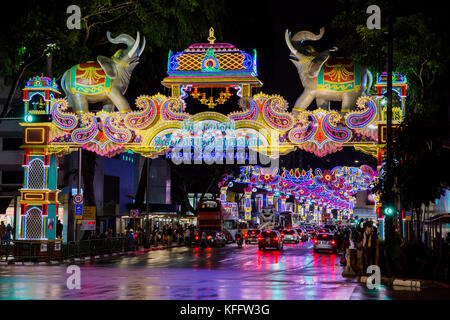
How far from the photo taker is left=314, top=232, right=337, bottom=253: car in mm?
47938

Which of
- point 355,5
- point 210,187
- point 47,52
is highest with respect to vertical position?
point 355,5

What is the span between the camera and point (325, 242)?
47938 millimetres

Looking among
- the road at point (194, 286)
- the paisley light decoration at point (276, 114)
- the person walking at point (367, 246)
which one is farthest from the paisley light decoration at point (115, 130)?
the person walking at point (367, 246)

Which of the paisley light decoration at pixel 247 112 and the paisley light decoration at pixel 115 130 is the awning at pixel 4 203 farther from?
the paisley light decoration at pixel 247 112

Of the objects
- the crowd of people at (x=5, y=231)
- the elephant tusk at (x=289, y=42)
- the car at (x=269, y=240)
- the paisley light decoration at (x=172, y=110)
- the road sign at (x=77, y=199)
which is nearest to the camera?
the paisley light decoration at (x=172, y=110)

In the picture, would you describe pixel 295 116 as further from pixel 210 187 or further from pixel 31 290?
pixel 210 187

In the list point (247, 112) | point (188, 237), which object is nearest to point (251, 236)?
point (188, 237)

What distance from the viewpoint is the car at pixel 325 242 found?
157 feet

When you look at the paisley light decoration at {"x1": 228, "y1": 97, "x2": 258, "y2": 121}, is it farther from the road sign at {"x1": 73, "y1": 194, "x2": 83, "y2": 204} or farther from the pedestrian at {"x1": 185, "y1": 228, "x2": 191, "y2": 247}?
the pedestrian at {"x1": 185, "y1": 228, "x2": 191, "y2": 247}

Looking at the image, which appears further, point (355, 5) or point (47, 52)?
point (355, 5)

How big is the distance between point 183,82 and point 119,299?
56.0ft

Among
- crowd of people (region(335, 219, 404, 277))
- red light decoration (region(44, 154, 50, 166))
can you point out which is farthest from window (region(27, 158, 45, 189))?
crowd of people (region(335, 219, 404, 277))
